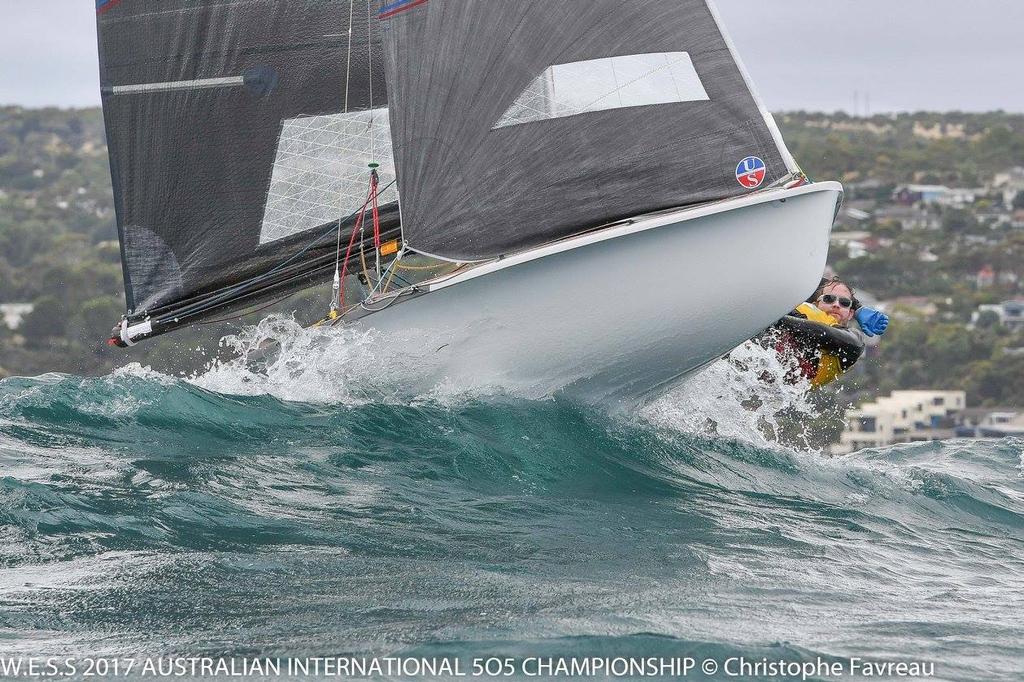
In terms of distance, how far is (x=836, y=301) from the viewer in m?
9.99

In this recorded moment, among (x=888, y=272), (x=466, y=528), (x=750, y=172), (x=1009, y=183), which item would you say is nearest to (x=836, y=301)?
(x=750, y=172)

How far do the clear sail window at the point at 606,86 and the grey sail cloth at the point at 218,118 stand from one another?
1876 mm

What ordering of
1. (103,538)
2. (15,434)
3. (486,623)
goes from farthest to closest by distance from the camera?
(15,434), (103,538), (486,623)

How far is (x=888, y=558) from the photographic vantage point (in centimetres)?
729

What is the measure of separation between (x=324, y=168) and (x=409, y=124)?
4.98 feet

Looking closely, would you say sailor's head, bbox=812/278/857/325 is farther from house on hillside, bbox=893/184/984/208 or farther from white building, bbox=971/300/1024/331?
house on hillside, bbox=893/184/984/208

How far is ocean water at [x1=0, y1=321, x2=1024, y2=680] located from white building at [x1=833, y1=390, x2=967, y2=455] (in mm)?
24075

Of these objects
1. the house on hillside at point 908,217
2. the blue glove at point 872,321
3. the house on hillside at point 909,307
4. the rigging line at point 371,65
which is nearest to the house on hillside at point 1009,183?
the house on hillside at point 908,217

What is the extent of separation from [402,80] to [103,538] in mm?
3350

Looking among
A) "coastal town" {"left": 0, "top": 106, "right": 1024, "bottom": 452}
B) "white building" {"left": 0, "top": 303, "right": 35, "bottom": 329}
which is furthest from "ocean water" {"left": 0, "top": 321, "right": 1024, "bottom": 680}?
"white building" {"left": 0, "top": 303, "right": 35, "bottom": 329}

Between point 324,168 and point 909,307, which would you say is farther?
point 909,307

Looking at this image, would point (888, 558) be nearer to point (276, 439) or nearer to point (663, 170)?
point (663, 170)

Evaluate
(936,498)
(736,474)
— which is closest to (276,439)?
(736,474)

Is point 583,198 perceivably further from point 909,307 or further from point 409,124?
point 909,307
